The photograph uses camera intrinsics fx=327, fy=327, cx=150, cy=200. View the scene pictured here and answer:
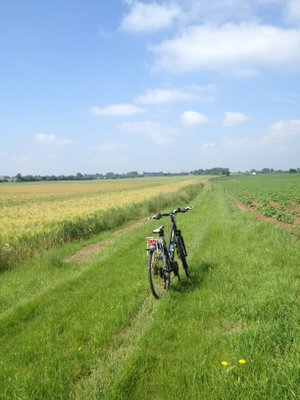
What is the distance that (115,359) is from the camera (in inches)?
183

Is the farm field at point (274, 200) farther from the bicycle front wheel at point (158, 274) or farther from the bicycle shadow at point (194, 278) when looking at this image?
the bicycle front wheel at point (158, 274)

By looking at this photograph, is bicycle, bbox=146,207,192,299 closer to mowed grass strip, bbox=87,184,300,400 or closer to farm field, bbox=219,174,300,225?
mowed grass strip, bbox=87,184,300,400

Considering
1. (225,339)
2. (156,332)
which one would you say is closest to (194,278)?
(156,332)

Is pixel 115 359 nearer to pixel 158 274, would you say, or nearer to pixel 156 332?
pixel 156 332

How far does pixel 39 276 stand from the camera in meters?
9.46

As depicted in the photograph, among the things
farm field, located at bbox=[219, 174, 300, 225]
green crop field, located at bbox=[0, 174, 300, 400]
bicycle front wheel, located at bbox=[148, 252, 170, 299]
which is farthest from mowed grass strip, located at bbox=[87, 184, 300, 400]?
farm field, located at bbox=[219, 174, 300, 225]

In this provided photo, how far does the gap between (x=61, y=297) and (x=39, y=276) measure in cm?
245

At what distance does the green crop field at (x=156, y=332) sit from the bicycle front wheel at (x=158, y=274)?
24 centimetres

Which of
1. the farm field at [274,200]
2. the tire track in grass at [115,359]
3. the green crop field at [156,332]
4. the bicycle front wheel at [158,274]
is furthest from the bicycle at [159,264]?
the farm field at [274,200]

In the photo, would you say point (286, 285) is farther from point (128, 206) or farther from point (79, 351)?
point (128, 206)

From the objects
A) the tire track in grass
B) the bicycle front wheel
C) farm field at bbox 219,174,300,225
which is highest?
the bicycle front wheel

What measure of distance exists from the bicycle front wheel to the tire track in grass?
58cm

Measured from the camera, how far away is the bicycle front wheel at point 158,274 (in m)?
6.73

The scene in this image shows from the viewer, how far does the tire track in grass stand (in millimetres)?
4008
